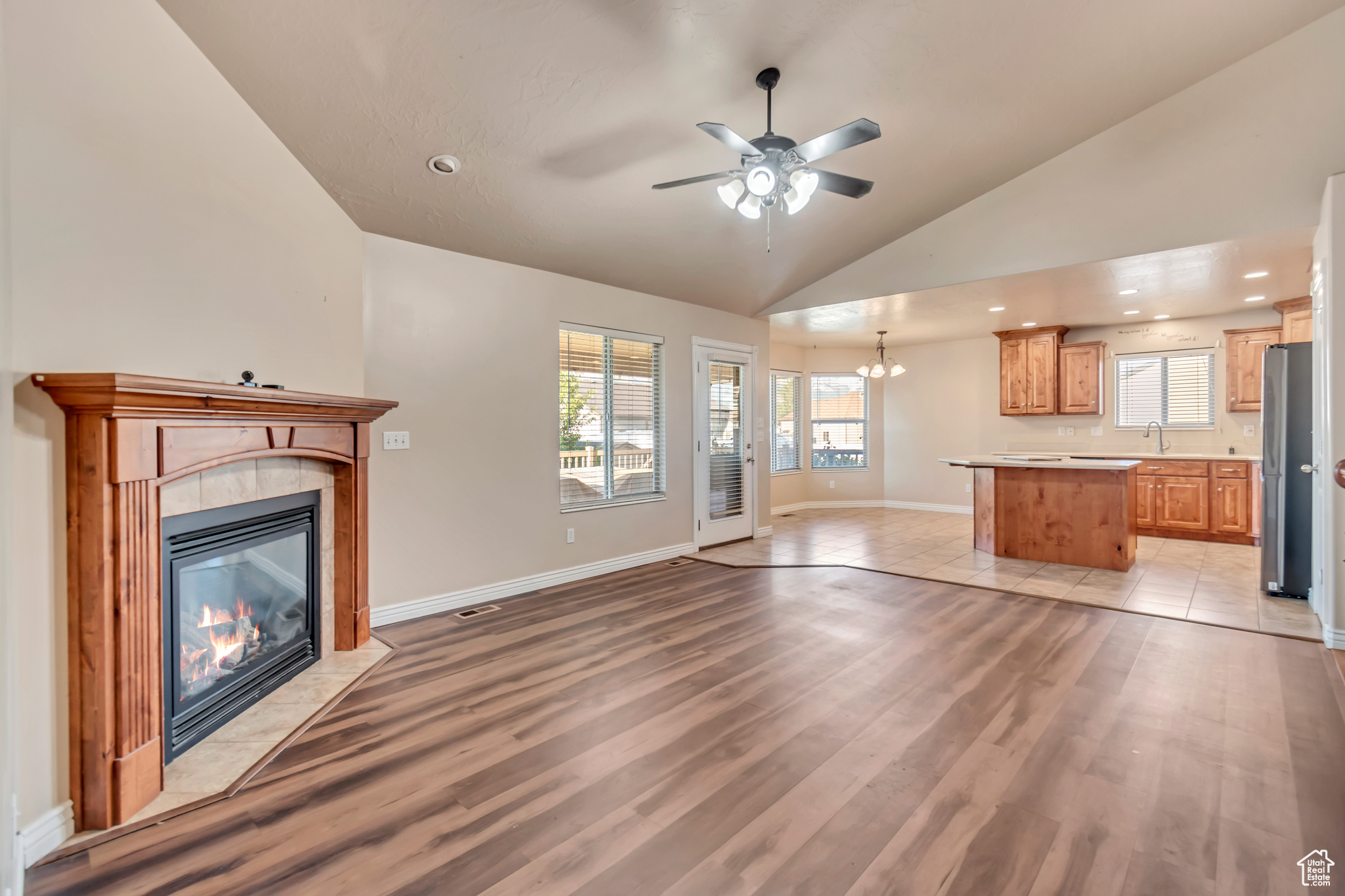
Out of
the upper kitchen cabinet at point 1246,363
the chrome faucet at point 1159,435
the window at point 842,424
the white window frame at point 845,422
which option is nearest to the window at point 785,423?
the white window frame at point 845,422

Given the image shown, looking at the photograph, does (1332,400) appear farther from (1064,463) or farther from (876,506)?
(876,506)

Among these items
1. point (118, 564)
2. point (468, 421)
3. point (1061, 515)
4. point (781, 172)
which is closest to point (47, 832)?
point (118, 564)

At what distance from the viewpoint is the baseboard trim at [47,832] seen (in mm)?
1683

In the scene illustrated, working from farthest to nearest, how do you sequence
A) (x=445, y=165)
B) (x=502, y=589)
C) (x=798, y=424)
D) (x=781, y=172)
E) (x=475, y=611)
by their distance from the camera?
(x=798, y=424)
(x=502, y=589)
(x=475, y=611)
(x=445, y=165)
(x=781, y=172)

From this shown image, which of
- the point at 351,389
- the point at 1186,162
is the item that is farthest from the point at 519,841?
the point at 1186,162

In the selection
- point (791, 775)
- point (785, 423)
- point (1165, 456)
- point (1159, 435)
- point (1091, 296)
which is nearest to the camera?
point (791, 775)

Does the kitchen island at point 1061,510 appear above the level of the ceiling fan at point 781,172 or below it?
below

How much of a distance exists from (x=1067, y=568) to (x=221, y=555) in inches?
240

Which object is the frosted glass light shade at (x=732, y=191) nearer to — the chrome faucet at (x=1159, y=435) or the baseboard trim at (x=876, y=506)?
the baseboard trim at (x=876, y=506)

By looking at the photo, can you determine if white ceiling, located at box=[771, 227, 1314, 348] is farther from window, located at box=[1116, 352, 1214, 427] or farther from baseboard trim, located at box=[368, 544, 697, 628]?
baseboard trim, located at box=[368, 544, 697, 628]

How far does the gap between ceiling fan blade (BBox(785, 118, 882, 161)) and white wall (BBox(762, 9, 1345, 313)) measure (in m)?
2.82

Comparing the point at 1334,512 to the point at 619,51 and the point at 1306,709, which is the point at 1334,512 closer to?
the point at 1306,709

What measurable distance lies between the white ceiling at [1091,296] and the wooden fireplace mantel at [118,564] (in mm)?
5328

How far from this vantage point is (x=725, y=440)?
20.6 feet
